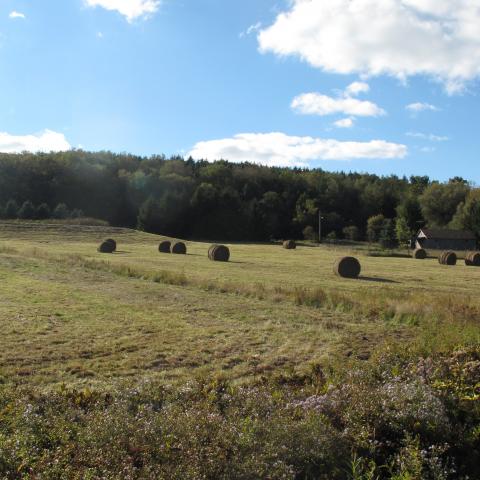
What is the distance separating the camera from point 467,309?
15.5 m

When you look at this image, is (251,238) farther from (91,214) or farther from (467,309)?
(467,309)

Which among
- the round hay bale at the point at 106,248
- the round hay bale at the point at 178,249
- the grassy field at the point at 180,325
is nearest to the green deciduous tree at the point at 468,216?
the round hay bale at the point at 178,249

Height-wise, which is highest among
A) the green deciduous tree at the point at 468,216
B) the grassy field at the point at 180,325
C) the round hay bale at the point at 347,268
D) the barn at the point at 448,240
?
the green deciduous tree at the point at 468,216

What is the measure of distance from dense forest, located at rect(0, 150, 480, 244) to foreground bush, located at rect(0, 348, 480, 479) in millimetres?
80076

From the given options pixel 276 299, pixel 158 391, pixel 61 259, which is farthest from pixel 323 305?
pixel 61 259

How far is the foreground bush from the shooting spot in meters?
4.74

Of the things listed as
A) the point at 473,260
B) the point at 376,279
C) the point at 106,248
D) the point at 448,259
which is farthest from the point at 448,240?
the point at 376,279

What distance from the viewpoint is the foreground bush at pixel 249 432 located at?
15.5 feet

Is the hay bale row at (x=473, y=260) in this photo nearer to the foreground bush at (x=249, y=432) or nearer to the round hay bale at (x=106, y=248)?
the round hay bale at (x=106, y=248)

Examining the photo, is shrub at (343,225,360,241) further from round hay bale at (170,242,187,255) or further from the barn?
round hay bale at (170,242,187,255)

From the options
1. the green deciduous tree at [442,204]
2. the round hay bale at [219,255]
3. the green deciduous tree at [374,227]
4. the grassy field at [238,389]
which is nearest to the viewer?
the grassy field at [238,389]

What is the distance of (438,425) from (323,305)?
12414 mm

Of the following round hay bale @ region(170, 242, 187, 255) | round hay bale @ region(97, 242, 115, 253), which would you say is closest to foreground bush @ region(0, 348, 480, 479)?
round hay bale @ region(97, 242, 115, 253)

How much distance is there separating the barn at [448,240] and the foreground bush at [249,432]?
78665mm
